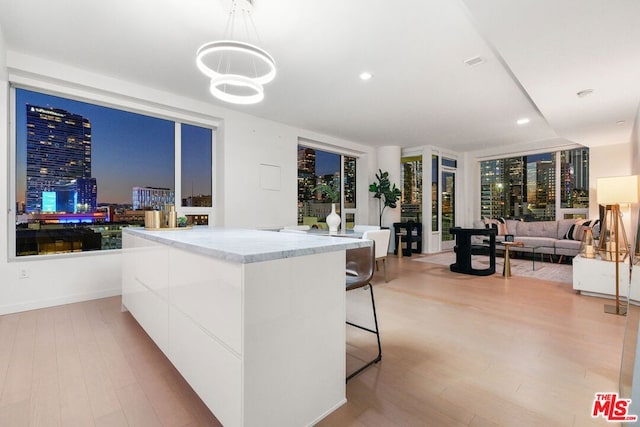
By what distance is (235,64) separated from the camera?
10.8ft

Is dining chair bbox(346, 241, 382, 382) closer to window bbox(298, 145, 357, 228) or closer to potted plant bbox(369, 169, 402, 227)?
window bbox(298, 145, 357, 228)

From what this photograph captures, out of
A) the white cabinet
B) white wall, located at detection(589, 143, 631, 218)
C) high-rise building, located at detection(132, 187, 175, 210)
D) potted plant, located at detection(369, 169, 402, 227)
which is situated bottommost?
the white cabinet

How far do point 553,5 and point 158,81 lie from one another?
4.12 m

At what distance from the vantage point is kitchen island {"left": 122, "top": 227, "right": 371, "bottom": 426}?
121 cm

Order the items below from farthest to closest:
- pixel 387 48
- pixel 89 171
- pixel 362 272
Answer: pixel 89 171 < pixel 387 48 < pixel 362 272

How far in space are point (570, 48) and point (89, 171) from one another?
17.8 ft

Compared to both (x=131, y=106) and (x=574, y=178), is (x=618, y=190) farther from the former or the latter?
(x=131, y=106)

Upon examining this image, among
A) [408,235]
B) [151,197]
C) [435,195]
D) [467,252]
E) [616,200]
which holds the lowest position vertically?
[467,252]

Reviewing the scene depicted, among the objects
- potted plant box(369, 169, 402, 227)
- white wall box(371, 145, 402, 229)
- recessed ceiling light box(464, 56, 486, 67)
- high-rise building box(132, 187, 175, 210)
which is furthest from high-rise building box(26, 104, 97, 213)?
white wall box(371, 145, 402, 229)

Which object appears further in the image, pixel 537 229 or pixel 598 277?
pixel 537 229

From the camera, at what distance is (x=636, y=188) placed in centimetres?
326

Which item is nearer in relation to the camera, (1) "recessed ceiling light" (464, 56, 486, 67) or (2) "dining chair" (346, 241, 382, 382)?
(2) "dining chair" (346, 241, 382, 382)

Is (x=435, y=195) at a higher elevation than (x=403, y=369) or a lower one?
higher

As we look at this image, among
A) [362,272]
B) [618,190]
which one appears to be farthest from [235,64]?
[618,190]
